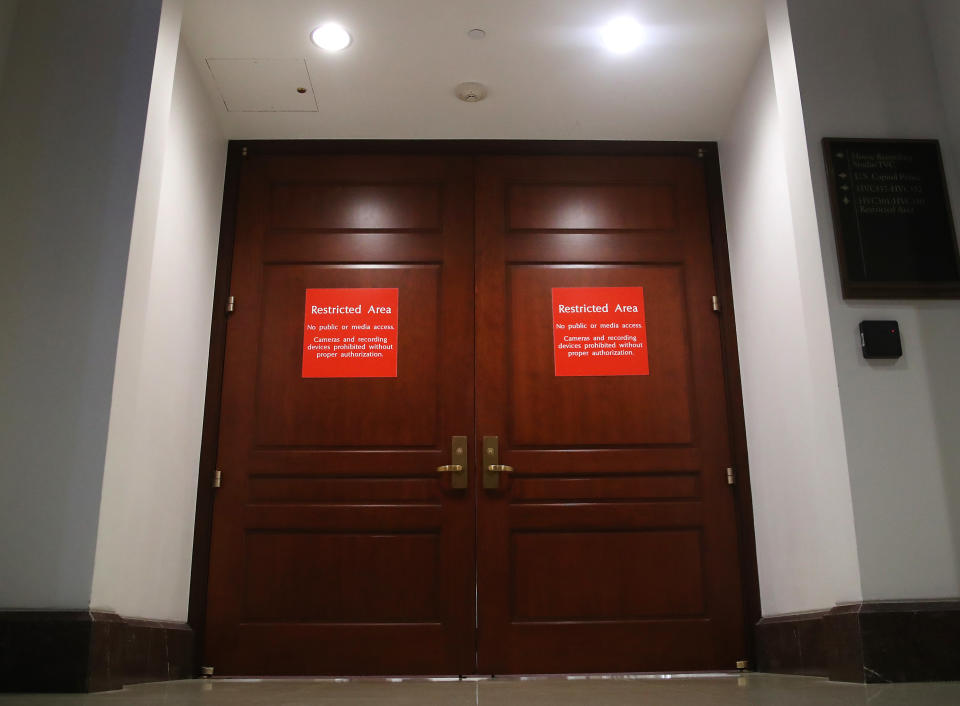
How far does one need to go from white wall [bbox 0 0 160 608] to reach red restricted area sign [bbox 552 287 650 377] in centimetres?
184

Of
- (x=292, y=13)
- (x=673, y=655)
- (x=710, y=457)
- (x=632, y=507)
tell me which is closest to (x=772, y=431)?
(x=710, y=457)

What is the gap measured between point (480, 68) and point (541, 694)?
2407mm

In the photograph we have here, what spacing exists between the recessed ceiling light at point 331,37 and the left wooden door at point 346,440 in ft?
2.21

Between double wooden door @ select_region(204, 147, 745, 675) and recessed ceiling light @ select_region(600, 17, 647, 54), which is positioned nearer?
recessed ceiling light @ select_region(600, 17, 647, 54)

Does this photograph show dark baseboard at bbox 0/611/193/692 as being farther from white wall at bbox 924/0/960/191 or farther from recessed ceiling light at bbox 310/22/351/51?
white wall at bbox 924/0/960/191

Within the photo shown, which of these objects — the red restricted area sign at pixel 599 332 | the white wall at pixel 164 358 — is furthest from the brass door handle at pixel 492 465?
the white wall at pixel 164 358

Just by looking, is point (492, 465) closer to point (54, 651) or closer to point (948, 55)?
point (54, 651)

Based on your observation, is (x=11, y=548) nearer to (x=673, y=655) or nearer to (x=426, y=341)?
(x=426, y=341)

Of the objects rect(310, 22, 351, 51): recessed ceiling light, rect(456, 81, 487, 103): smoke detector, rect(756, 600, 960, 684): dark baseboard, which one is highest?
rect(310, 22, 351, 51): recessed ceiling light

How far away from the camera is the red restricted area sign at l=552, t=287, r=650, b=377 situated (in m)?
3.31

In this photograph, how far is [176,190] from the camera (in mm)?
2920

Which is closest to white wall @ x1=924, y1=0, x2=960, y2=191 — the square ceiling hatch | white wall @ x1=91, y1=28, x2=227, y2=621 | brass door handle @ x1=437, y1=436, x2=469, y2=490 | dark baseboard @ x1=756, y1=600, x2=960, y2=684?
dark baseboard @ x1=756, y1=600, x2=960, y2=684

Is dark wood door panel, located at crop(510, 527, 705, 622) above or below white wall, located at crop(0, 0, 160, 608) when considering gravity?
below

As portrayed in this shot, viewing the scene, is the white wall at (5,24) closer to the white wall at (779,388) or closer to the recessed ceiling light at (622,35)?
the recessed ceiling light at (622,35)
